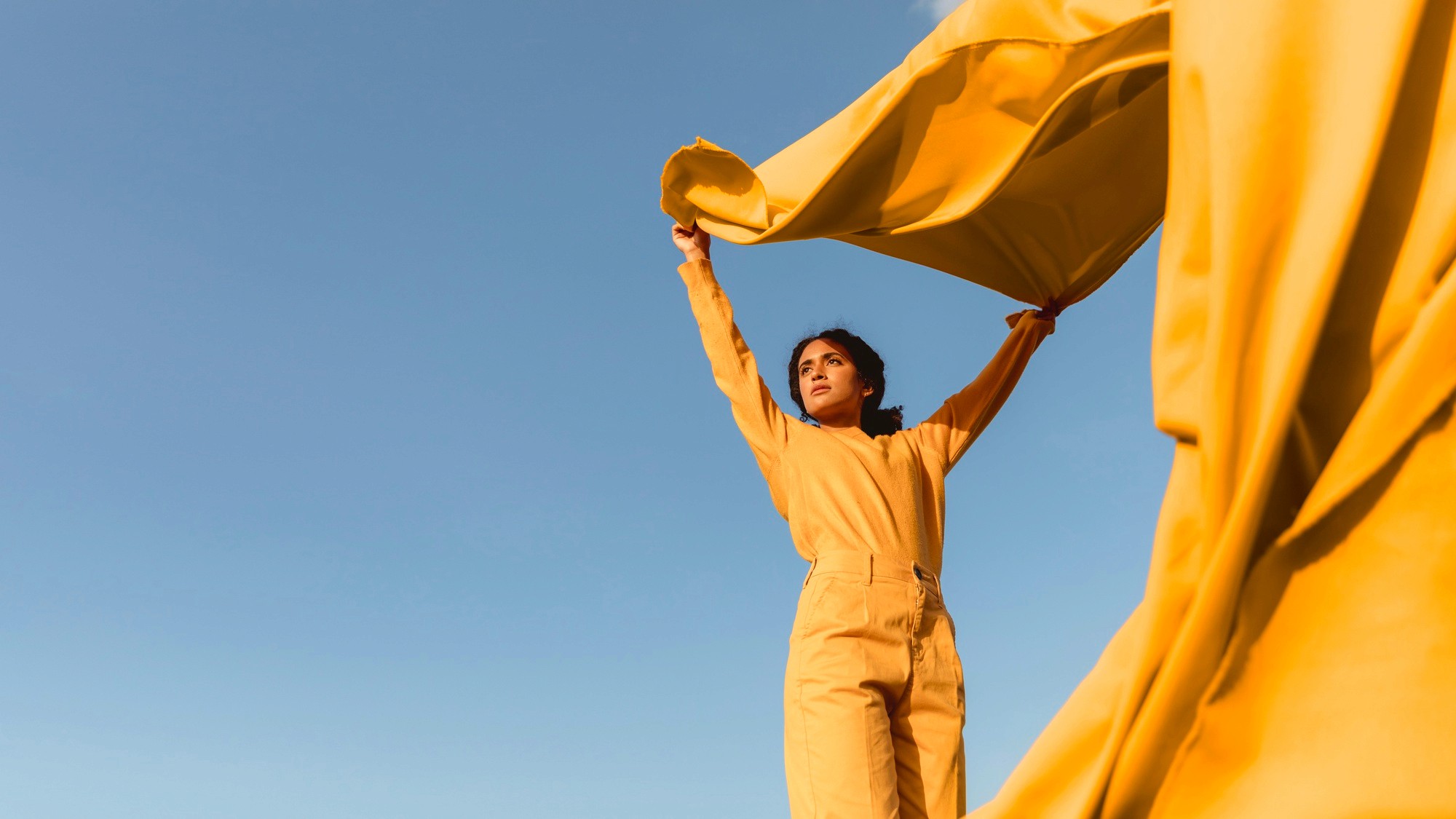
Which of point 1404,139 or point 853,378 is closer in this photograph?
point 1404,139

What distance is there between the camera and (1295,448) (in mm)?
1923

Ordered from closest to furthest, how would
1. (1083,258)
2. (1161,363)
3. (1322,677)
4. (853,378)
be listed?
(1322,677)
(1161,363)
(1083,258)
(853,378)

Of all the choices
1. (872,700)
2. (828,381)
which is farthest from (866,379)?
(872,700)

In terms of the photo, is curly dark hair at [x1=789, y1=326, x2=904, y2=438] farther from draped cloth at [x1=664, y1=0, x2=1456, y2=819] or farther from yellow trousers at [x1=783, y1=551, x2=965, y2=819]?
draped cloth at [x1=664, y1=0, x2=1456, y2=819]

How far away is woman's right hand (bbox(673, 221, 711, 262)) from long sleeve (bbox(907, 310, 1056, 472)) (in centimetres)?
93

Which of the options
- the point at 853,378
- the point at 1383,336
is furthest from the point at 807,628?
the point at 1383,336

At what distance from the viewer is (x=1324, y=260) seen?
1872 mm

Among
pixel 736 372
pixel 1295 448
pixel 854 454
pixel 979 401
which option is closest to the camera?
pixel 1295 448

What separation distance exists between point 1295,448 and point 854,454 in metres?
1.91

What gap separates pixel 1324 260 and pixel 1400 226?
0.17 metres

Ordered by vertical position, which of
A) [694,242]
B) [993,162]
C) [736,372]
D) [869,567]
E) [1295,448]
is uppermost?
[694,242]

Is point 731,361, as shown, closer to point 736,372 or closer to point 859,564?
point 736,372

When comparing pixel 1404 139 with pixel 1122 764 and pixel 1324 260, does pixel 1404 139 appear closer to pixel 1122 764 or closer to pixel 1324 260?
pixel 1324 260

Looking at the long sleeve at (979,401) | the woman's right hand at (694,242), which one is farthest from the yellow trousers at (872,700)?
the woman's right hand at (694,242)
